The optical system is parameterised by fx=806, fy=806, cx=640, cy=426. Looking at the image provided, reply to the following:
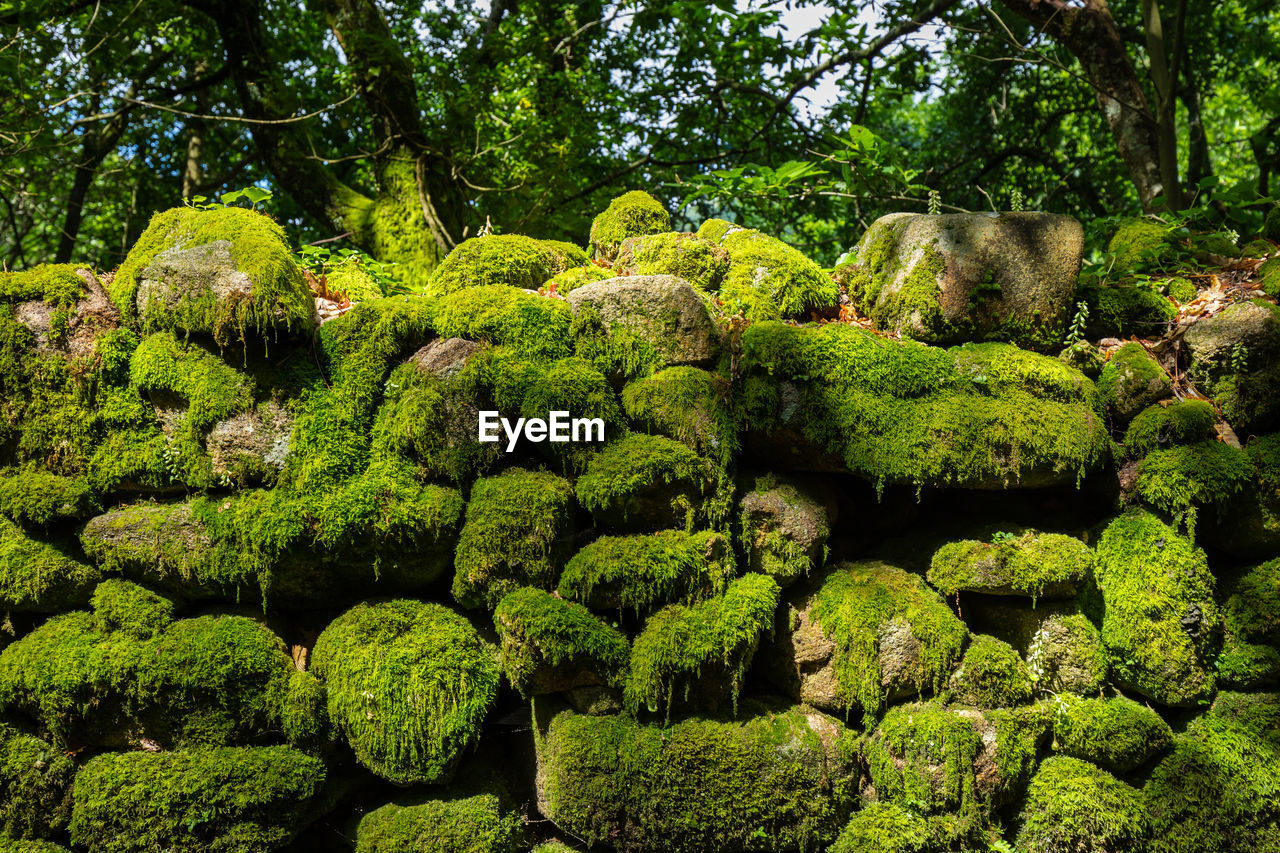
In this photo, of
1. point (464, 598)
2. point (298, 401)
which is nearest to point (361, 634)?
point (464, 598)

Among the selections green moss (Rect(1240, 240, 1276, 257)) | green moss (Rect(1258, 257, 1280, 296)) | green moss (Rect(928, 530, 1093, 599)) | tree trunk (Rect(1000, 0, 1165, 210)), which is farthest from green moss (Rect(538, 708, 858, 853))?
tree trunk (Rect(1000, 0, 1165, 210))

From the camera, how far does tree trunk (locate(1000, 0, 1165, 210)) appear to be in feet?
20.1

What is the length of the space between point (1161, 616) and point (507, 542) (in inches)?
112

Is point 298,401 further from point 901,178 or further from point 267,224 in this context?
point 901,178

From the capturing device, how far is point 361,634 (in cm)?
Result: 334

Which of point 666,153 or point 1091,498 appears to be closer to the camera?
point 1091,498

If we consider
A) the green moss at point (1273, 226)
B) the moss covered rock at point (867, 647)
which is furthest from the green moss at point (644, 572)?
the green moss at point (1273, 226)

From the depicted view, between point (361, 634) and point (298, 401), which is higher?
point (298, 401)

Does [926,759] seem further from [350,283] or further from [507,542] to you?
[350,283]

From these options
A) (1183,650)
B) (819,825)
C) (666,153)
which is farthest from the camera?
(666,153)

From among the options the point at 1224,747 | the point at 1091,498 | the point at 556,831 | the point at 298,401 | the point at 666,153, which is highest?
the point at 666,153

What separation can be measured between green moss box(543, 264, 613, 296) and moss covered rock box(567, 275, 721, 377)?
0.35m

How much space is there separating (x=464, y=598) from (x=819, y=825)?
1.73m

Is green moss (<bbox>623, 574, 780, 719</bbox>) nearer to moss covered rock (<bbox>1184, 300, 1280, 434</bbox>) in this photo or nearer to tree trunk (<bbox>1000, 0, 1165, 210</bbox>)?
moss covered rock (<bbox>1184, 300, 1280, 434</bbox>)
